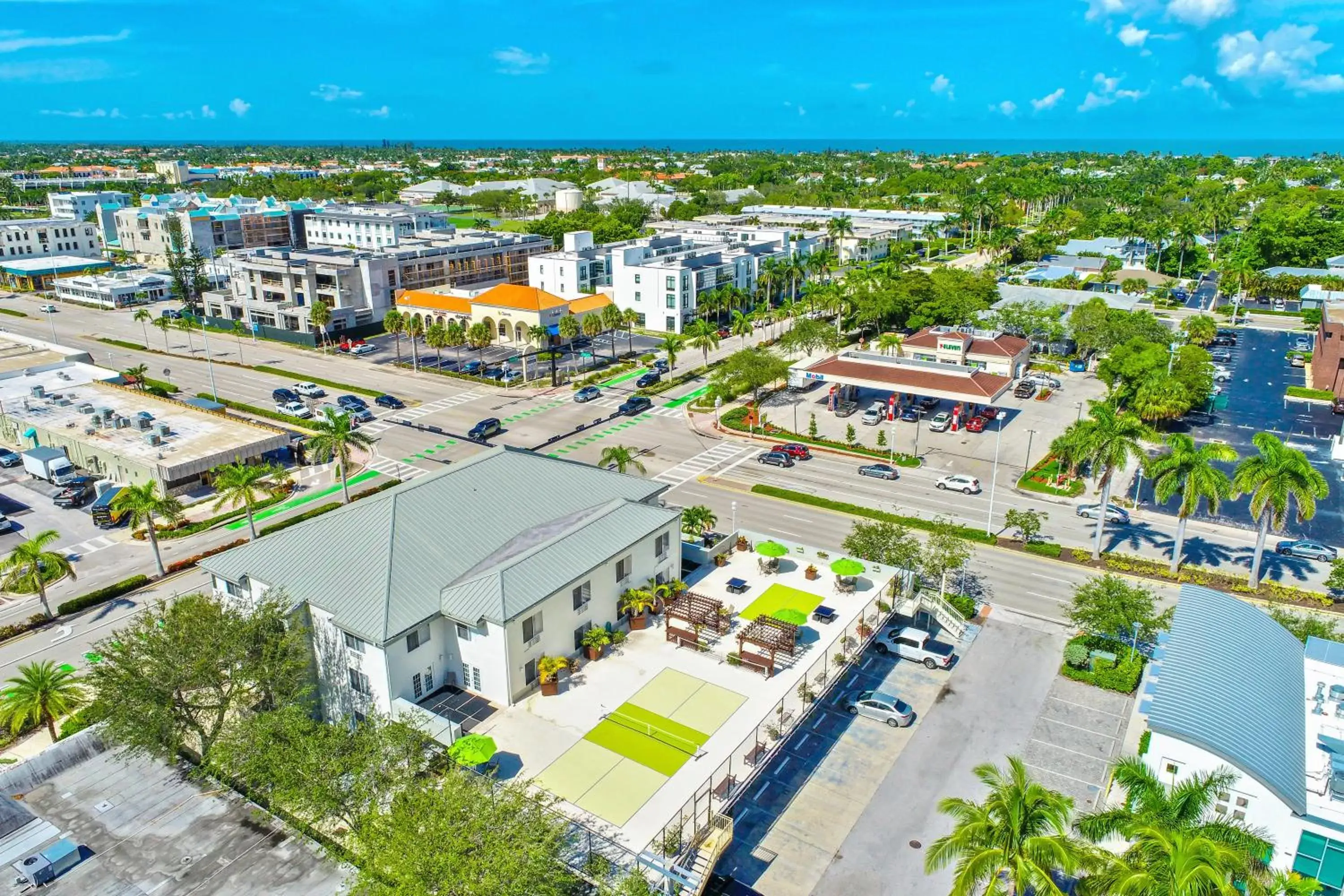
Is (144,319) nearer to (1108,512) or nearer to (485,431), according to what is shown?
(485,431)

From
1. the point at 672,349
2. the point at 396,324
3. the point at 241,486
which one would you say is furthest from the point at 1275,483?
the point at 396,324

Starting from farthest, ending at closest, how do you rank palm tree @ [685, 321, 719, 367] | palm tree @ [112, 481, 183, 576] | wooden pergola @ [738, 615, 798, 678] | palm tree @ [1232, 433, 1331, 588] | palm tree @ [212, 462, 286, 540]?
1. palm tree @ [685, 321, 719, 367]
2. palm tree @ [212, 462, 286, 540]
3. palm tree @ [112, 481, 183, 576]
4. palm tree @ [1232, 433, 1331, 588]
5. wooden pergola @ [738, 615, 798, 678]

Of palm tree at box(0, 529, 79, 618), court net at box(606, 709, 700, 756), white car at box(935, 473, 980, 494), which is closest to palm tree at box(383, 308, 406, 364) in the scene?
palm tree at box(0, 529, 79, 618)

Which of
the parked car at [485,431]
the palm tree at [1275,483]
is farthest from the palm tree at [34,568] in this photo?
the palm tree at [1275,483]

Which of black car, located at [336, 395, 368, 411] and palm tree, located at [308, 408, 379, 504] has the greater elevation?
palm tree, located at [308, 408, 379, 504]

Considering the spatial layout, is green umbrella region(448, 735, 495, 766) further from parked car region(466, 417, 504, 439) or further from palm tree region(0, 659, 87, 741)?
parked car region(466, 417, 504, 439)

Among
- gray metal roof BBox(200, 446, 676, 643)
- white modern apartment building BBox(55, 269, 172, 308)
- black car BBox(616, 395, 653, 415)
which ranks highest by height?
white modern apartment building BBox(55, 269, 172, 308)

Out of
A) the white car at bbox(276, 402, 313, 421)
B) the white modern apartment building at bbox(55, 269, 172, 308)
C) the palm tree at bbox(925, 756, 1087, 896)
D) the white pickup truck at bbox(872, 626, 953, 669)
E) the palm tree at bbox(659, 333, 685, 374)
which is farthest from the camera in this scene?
the white modern apartment building at bbox(55, 269, 172, 308)
